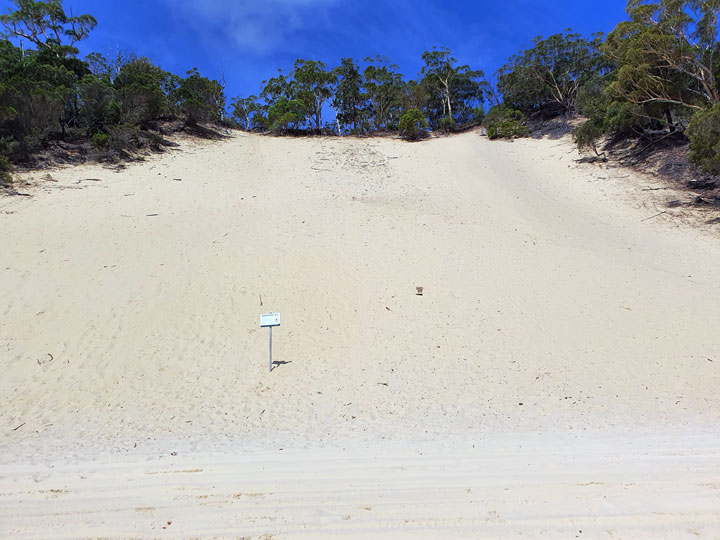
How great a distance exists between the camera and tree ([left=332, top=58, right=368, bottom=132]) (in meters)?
33.3

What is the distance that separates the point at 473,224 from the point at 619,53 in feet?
34.0

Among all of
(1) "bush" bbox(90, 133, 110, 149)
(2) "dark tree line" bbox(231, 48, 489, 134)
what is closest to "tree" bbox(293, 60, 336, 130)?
(2) "dark tree line" bbox(231, 48, 489, 134)

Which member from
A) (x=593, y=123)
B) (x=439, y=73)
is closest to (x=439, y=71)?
(x=439, y=73)

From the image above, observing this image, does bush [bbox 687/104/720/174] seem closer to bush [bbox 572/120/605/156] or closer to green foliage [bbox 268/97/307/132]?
Answer: bush [bbox 572/120/605/156]

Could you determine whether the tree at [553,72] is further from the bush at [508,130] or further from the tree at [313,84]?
the tree at [313,84]

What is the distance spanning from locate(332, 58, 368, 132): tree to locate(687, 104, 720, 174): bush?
80.5ft

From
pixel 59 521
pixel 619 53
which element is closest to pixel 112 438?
pixel 59 521

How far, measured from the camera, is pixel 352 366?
6695 millimetres

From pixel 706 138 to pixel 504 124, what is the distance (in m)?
17.1

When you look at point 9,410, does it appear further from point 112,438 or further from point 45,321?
point 45,321

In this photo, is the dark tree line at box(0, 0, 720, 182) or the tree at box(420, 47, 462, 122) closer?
the dark tree line at box(0, 0, 720, 182)

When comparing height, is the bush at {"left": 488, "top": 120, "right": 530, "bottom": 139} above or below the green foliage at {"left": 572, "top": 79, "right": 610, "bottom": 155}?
above

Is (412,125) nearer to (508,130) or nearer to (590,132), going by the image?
(508,130)

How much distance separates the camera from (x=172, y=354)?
273 inches
